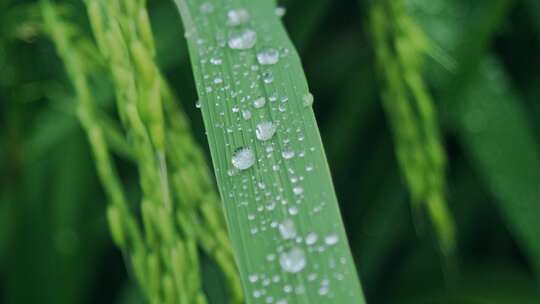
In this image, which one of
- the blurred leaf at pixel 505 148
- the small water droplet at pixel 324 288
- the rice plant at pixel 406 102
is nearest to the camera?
the small water droplet at pixel 324 288

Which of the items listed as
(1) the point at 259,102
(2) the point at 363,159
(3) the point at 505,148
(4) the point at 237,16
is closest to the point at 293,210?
(1) the point at 259,102

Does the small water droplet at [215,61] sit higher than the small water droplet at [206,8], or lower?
lower

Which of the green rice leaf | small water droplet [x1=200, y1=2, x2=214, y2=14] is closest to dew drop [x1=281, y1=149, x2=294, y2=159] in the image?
the green rice leaf

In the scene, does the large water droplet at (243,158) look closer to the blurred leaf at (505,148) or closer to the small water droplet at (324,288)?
the small water droplet at (324,288)

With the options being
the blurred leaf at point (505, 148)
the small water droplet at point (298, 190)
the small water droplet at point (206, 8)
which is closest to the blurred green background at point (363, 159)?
the blurred leaf at point (505, 148)

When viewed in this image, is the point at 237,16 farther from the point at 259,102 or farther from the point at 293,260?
the point at 293,260

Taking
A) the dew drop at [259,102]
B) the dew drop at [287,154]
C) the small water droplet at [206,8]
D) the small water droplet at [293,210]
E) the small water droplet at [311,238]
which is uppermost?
the small water droplet at [206,8]

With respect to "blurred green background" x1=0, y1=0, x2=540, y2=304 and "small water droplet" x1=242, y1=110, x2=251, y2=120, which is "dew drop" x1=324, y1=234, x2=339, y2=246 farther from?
"blurred green background" x1=0, y1=0, x2=540, y2=304
